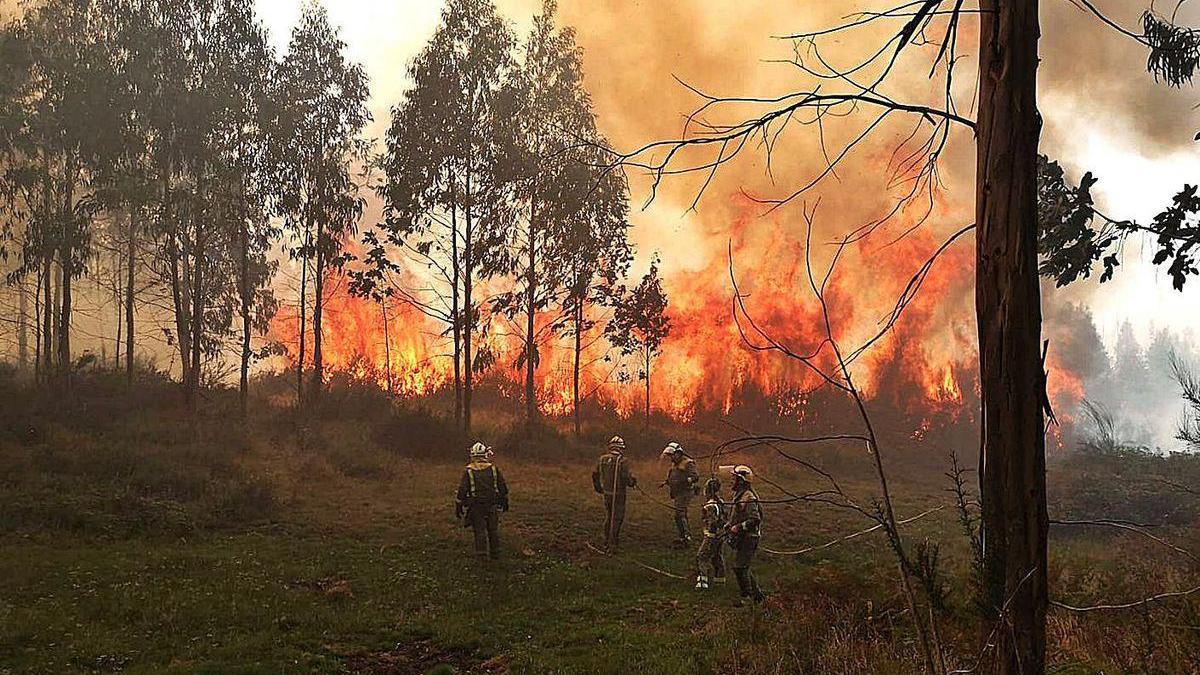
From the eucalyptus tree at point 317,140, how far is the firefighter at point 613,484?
47.9 feet

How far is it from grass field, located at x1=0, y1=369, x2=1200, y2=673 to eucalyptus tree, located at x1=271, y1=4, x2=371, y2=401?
21.1ft

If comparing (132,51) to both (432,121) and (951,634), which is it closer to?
(432,121)

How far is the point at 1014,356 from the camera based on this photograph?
2732 mm

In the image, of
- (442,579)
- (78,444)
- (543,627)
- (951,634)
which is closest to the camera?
(951,634)

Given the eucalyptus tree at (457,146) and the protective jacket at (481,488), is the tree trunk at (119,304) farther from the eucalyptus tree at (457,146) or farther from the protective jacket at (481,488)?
the protective jacket at (481,488)

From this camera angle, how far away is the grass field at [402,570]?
319 inches

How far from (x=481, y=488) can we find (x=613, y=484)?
282 centimetres

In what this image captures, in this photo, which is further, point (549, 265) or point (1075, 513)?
point (549, 265)

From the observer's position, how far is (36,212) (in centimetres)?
2694

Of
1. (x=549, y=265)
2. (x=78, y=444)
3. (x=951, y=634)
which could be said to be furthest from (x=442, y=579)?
(x=549, y=265)

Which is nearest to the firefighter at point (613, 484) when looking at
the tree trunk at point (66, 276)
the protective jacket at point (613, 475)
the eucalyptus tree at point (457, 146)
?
the protective jacket at point (613, 475)

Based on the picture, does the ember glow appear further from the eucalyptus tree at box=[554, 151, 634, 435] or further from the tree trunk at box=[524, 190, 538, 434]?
the tree trunk at box=[524, 190, 538, 434]

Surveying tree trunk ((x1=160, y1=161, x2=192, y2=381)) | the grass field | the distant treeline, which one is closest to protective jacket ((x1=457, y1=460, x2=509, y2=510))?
the grass field

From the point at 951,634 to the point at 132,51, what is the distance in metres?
30.0
